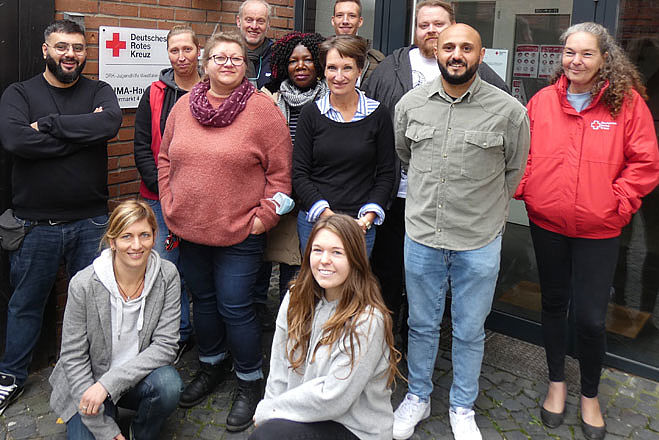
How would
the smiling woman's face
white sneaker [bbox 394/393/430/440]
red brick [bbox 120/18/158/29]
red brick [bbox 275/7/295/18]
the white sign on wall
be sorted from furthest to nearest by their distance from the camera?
red brick [bbox 275/7/295/18] < red brick [bbox 120/18/158/29] < the white sign on wall < the smiling woman's face < white sneaker [bbox 394/393/430/440]

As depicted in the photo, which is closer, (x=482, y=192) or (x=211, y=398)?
(x=482, y=192)

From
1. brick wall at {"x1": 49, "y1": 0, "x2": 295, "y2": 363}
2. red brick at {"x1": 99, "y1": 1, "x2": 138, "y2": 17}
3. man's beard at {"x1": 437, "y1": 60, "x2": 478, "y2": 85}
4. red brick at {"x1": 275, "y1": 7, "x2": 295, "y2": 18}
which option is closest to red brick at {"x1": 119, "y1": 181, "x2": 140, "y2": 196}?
brick wall at {"x1": 49, "y1": 0, "x2": 295, "y2": 363}

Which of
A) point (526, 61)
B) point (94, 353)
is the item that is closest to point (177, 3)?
point (526, 61)

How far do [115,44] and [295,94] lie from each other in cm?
142

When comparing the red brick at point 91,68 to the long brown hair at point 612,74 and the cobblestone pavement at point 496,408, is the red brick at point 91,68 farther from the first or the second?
the long brown hair at point 612,74

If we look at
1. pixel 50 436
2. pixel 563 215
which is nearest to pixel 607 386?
pixel 563 215

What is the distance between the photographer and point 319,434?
115 inches

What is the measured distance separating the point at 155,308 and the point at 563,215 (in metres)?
2.17

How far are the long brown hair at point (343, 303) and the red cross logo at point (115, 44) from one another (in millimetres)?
2381

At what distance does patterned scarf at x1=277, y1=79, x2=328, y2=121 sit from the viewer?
4.04m

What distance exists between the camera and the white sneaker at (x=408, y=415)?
12.3ft

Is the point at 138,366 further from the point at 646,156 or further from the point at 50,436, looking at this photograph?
the point at 646,156

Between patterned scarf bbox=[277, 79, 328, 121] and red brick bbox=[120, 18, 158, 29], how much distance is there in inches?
53.3

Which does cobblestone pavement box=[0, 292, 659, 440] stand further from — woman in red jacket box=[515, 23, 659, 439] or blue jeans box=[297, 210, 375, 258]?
blue jeans box=[297, 210, 375, 258]
